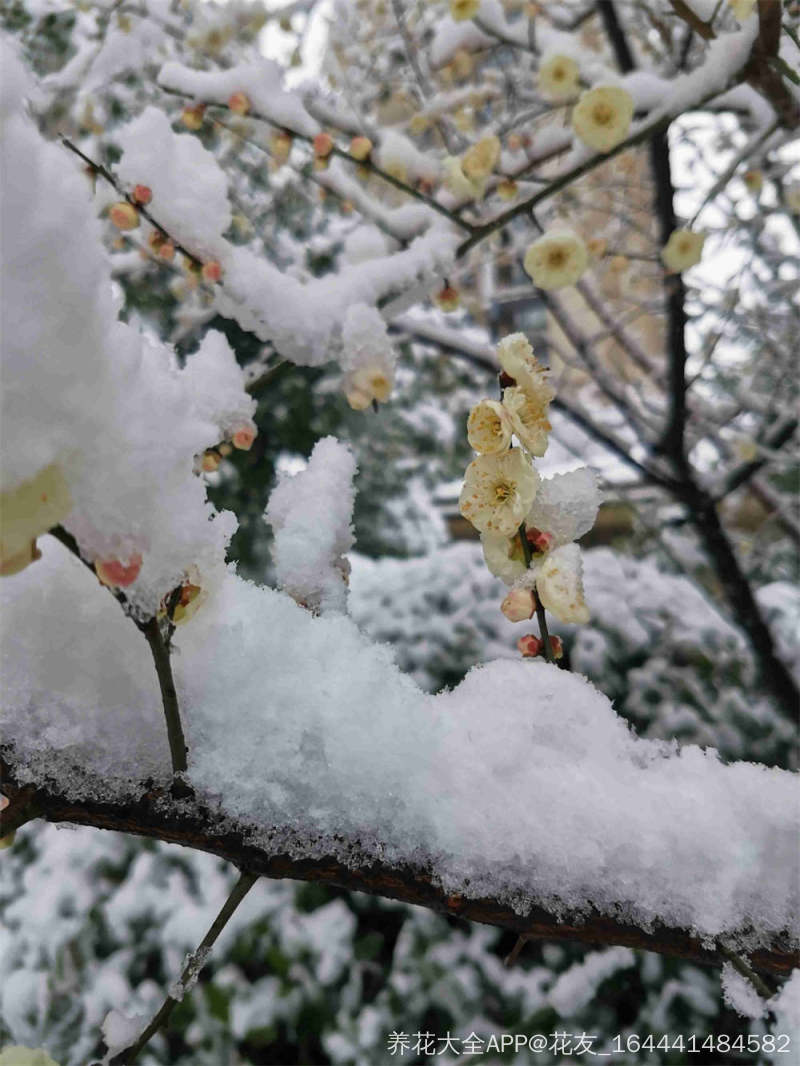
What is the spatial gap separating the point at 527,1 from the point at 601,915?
2349 mm

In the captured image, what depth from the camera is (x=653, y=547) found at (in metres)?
4.48

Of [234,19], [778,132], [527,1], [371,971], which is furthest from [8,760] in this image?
[234,19]

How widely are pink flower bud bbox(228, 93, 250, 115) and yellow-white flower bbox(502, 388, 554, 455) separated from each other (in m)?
1.20

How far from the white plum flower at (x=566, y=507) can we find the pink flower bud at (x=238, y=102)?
1.23m

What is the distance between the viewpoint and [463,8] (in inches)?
63.8

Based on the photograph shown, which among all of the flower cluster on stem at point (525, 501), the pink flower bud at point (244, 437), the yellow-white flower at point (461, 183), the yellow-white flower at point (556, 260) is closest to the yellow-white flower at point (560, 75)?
the yellow-white flower at point (461, 183)

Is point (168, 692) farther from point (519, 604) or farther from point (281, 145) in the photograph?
point (281, 145)

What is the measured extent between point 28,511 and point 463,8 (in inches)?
69.3

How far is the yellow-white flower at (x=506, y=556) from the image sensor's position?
59cm

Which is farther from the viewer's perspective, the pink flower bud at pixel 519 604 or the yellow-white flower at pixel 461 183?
the yellow-white flower at pixel 461 183

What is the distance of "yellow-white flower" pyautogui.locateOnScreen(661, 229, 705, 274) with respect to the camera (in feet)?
5.19

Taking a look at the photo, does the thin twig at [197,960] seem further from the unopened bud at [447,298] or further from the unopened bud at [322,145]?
the unopened bud at [322,145]

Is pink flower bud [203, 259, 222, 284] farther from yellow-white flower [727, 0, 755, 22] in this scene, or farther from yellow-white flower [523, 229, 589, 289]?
yellow-white flower [727, 0, 755, 22]

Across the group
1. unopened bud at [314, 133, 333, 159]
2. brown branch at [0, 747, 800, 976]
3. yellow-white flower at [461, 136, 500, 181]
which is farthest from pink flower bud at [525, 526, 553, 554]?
unopened bud at [314, 133, 333, 159]
